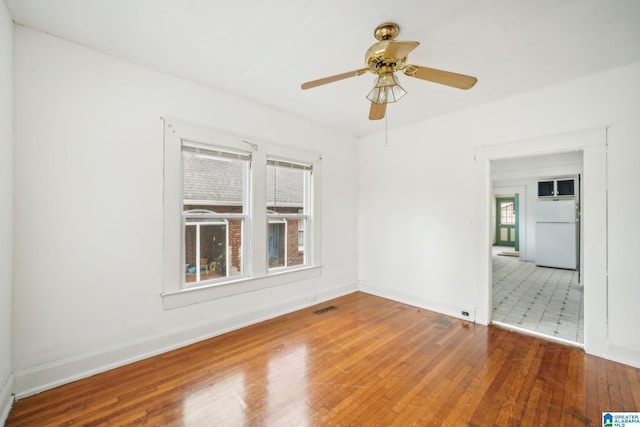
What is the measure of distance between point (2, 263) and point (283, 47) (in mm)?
2534

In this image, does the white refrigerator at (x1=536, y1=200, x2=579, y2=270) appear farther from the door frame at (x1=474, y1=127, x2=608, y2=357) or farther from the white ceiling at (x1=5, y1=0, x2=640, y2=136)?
the white ceiling at (x1=5, y1=0, x2=640, y2=136)

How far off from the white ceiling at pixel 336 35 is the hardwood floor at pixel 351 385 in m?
2.74

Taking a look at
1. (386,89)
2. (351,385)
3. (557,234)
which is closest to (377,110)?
(386,89)

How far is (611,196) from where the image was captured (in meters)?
2.49

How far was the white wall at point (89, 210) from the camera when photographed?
1995 millimetres

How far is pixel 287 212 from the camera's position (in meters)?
3.79

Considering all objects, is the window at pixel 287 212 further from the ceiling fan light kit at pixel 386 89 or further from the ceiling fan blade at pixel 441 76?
the ceiling fan blade at pixel 441 76

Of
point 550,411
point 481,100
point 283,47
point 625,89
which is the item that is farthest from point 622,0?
point 550,411

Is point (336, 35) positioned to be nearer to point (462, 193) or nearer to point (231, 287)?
point (462, 193)

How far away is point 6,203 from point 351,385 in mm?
2825

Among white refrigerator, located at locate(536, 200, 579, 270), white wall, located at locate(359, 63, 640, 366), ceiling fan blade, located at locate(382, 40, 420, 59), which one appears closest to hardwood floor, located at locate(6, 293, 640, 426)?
white wall, located at locate(359, 63, 640, 366)

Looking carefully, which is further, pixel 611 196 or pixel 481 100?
pixel 481 100

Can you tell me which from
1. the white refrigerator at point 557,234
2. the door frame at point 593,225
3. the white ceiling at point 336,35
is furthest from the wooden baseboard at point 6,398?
the white refrigerator at point 557,234

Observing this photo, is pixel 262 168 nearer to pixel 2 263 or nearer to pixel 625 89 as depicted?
pixel 2 263
